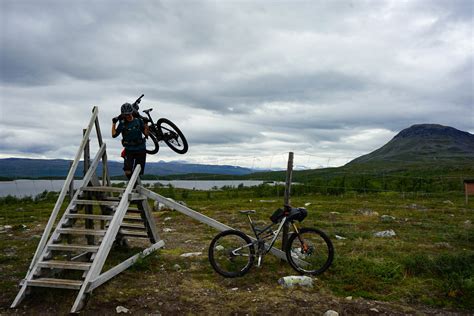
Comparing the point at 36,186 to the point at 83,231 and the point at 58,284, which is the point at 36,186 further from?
the point at 58,284

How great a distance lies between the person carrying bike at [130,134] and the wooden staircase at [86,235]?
20.0 inches

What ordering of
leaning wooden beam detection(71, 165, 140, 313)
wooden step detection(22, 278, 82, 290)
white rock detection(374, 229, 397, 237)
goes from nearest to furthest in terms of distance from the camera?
1. leaning wooden beam detection(71, 165, 140, 313)
2. wooden step detection(22, 278, 82, 290)
3. white rock detection(374, 229, 397, 237)

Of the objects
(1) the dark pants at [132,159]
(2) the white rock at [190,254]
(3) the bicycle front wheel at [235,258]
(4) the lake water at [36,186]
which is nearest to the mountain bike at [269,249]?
(3) the bicycle front wheel at [235,258]

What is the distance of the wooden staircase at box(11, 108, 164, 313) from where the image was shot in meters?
6.27

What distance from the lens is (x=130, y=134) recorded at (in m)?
8.65

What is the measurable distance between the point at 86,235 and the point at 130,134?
2.61 m

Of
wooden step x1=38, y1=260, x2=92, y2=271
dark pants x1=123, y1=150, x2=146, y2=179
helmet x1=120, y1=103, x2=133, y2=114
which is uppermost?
helmet x1=120, y1=103, x2=133, y2=114

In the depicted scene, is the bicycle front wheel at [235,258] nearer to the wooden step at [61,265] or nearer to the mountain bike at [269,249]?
the mountain bike at [269,249]

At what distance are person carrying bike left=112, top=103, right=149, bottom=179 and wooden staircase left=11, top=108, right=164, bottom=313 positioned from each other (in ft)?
1.67

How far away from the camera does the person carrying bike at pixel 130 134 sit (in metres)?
8.62

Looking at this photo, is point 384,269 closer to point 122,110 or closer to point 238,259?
point 238,259

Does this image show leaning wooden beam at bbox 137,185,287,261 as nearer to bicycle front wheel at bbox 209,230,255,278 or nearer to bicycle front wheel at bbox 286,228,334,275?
bicycle front wheel at bbox 209,230,255,278

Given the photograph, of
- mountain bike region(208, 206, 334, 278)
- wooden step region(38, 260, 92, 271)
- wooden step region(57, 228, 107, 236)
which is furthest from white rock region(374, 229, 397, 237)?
wooden step region(38, 260, 92, 271)

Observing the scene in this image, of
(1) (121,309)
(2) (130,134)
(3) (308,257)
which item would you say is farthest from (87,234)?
(3) (308,257)
